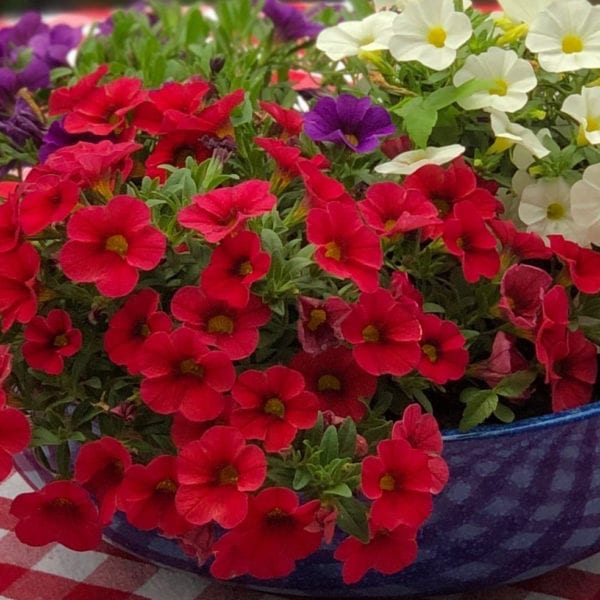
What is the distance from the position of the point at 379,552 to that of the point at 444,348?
105 mm

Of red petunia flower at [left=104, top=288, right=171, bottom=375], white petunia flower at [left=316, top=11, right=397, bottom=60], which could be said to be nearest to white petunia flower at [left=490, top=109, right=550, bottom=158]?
white petunia flower at [left=316, top=11, right=397, bottom=60]

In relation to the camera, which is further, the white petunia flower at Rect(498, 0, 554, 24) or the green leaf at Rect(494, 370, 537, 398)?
the white petunia flower at Rect(498, 0, 554, 24)

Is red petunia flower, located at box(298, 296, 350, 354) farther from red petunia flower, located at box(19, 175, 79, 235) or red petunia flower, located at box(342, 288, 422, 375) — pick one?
red petunia flower, located at box(19, 175, 79, 235)

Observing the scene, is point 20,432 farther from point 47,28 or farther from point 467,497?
point 47,28

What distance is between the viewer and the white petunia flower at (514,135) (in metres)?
0.66

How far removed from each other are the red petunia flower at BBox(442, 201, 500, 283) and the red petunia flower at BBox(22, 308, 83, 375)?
0.64 feet

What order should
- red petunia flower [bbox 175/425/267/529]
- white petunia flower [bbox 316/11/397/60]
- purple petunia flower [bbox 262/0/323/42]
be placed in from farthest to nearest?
1. purple petunia flower [bbox 262/0/323/42]
2. white petunia flower [bbox 316/11/397/60]
3. red petunia flower [bbox 175/425/267/529]

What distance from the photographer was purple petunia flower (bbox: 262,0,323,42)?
38.9 inches

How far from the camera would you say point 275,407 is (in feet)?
1.86

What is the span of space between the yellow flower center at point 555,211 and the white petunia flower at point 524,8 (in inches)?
5.2

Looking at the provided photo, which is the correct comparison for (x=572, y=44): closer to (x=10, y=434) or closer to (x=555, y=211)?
(x=555, y=211)

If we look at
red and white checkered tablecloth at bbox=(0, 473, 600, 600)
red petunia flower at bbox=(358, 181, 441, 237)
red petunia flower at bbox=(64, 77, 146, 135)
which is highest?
red petunia flower at bbox=(64, 77, 146, 135)

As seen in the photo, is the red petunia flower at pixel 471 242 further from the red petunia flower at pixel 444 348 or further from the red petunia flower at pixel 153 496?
the red petunia flower at pixel 153 496

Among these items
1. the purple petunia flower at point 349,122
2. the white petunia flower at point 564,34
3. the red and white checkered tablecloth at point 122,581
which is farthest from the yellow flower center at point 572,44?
→ the red and white checkered tablecloth at point 122,581
